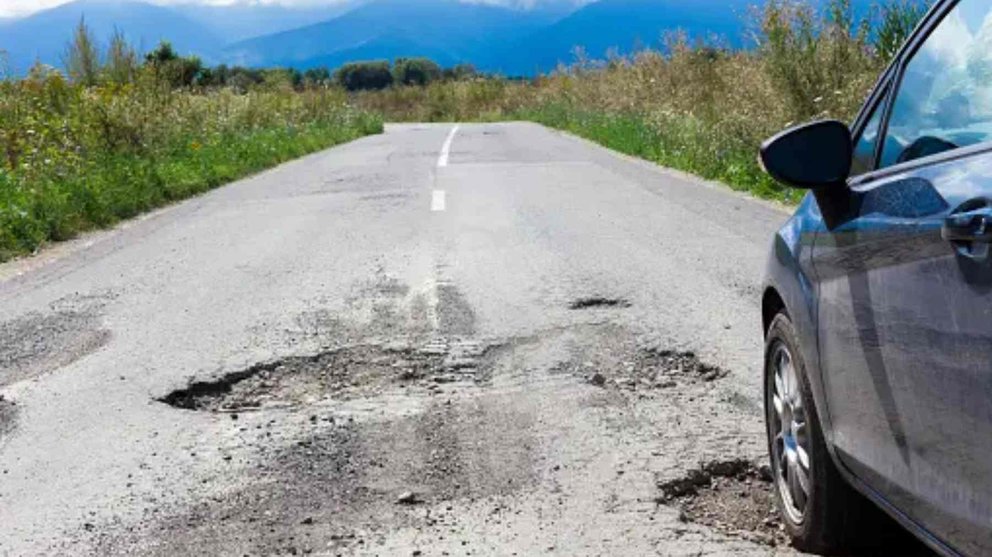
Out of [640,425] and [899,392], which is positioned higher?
[899,392]

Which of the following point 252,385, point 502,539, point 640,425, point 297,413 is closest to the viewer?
point 502,539

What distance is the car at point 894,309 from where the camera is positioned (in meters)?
2.27

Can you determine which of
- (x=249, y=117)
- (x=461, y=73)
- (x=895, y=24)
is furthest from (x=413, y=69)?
(x=895, y=24)

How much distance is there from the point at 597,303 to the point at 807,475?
13.2ft

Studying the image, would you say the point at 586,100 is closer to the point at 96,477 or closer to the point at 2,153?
the point at 2,153

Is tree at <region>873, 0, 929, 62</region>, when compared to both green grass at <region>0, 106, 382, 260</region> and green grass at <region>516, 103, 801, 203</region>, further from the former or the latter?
green grass at <region>0, 106, 382, 260</region>

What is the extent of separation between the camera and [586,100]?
39.1 metres

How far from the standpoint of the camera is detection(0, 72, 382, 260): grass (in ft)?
43.0

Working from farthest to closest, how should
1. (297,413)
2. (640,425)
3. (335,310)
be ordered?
(335,310) < (297,413) < (640,425)

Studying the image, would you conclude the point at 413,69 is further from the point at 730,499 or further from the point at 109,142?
the point at 730,499

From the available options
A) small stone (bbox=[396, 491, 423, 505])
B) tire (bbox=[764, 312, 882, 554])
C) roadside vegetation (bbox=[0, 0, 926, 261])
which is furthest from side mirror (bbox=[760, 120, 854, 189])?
roadside vegetation (bbox=[0, 0, 926, 261])

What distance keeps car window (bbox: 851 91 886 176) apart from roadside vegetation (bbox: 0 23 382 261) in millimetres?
9517

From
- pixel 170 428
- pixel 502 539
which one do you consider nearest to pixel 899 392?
pixel 502 539

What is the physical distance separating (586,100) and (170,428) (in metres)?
34.7
